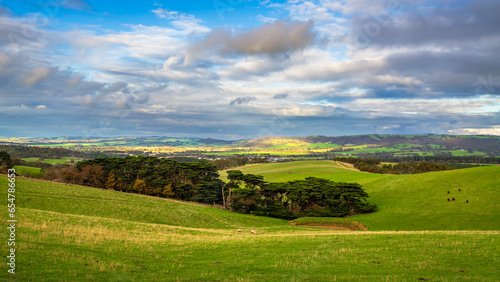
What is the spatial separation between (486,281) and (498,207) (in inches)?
1920

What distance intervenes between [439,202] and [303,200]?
27687 mm

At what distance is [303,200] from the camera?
68438mm

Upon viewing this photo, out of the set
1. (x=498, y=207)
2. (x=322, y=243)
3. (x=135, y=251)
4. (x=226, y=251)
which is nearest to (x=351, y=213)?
(x=498, y=207)

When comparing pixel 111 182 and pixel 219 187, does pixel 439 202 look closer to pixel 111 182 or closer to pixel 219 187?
pixel 219 187

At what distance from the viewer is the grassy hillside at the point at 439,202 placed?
4709 cm

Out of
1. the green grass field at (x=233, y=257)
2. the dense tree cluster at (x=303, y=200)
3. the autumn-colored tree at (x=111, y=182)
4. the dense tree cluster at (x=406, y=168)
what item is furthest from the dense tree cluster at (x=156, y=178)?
the dense tree cluster at (x=406, y=168)

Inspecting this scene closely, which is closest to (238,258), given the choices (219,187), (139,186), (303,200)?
(303,200)

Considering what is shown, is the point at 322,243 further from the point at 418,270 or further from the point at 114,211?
the point at 114,211

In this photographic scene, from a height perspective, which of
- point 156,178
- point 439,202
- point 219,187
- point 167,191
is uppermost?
point 156,178

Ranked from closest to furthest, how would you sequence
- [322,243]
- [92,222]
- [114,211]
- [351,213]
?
[322,243], [92,222], [114,211], [351,213]

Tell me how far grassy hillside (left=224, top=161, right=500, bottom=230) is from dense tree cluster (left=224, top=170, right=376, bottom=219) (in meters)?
5.41

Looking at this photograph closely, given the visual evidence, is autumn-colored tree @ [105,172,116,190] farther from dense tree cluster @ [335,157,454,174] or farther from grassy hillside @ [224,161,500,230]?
dense tree cluster @ [335,157,454,174]

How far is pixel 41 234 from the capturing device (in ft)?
66.4

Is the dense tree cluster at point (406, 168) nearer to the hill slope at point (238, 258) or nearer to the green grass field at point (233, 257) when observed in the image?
the hill slope at point (238, 258)
